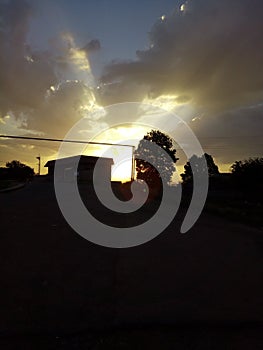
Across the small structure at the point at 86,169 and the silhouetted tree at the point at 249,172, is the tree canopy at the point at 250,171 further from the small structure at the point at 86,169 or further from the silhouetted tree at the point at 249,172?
the small structure at the point at 86,169

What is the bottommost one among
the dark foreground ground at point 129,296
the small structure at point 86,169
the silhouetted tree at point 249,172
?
the dark foreground ground at point 129,296

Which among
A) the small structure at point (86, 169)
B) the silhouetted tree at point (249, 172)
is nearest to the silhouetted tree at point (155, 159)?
the small structure at point (86, 169)

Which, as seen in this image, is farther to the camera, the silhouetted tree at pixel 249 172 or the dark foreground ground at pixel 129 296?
the silhouetted tree at pixel 249 172

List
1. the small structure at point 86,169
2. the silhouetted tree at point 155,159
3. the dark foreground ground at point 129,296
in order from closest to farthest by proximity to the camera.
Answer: the dark foreground ground at point 129,296 → the silhouetted tree at point 155,159 → the small structure at point 86,169

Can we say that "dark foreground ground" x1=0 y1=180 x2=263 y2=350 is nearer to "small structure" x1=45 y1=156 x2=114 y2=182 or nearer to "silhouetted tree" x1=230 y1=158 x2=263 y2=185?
"silhouetted tree" x1=230 y1=158 x2=263 y2=185

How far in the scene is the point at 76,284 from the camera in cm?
542

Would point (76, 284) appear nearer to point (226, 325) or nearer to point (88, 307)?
point (88, 307)

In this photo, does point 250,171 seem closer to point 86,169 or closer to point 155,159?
point 155,159

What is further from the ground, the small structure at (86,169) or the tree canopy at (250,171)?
the small structure at (86,169)

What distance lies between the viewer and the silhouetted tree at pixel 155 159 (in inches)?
1898

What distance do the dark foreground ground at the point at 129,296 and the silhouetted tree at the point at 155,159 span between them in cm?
3825

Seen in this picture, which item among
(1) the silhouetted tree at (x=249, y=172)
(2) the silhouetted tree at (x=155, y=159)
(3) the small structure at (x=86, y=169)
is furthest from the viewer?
(3) the small structure at (x=86, y=169)

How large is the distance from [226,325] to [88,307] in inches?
74.7

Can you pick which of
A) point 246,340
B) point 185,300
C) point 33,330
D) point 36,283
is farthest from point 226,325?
point 36,283
